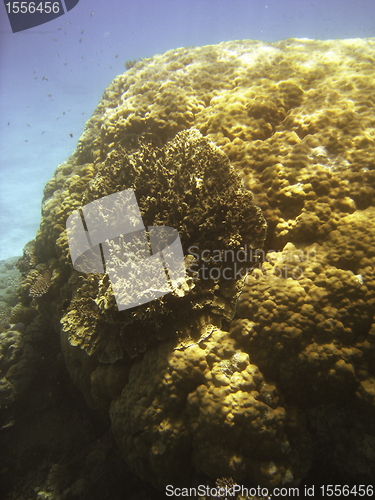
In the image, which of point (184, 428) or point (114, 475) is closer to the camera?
point (184, 428)

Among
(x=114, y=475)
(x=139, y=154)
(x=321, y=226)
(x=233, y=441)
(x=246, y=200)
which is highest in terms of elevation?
(x=139, y=154)

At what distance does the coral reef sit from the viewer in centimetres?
279

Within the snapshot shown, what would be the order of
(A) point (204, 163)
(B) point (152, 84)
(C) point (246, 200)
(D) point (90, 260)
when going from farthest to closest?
(B) point (152, 84) → (D) point (90, 260) → (A) point (204, 163) → (C) point (246, 200)

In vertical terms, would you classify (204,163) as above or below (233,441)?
above

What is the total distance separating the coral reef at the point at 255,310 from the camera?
9.15 feet

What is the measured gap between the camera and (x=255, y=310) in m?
3.03

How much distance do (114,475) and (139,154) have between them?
611 centimetres

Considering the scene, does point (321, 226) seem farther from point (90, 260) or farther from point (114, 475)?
point (114, 475)

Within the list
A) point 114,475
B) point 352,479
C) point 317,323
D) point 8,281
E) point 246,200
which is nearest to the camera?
point 317,323

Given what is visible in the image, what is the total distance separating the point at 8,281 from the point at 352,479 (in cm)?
1304

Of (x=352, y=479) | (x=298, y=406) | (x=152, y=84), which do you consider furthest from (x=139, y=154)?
(x=352, y=479)

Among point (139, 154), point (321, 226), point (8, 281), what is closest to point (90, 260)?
point (139, 154)

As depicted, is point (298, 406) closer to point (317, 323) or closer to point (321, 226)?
point (317, 323)

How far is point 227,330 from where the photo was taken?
3271mm
